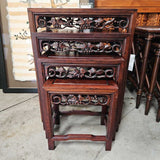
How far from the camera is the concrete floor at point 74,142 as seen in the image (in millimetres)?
957

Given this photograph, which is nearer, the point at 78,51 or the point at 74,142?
the point at 78,51

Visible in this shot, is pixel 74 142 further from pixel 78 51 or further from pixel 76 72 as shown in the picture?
pixel 78 51

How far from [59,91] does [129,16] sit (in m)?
0.54

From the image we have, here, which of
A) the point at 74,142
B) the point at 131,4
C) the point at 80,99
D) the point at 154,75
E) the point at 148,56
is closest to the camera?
the point at 80,99

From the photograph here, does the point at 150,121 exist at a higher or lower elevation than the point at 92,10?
lower

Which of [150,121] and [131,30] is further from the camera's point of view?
[150,121]

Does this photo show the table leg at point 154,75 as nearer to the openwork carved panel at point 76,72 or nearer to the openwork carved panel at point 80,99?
the openwork carved panel at point 76,72

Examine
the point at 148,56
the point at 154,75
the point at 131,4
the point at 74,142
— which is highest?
the point at 131,4

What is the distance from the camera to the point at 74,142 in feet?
3.45

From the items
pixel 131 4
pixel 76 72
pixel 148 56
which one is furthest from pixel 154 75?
pixel 131 4

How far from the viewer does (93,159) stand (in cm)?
93

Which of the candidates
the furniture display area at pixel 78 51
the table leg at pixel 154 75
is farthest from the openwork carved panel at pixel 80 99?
the table leg at pixel 154 75

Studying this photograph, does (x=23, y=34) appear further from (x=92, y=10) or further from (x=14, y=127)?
(x=92, y=10)

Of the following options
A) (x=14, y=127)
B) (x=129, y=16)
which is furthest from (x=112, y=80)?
(x=14, y=127)
